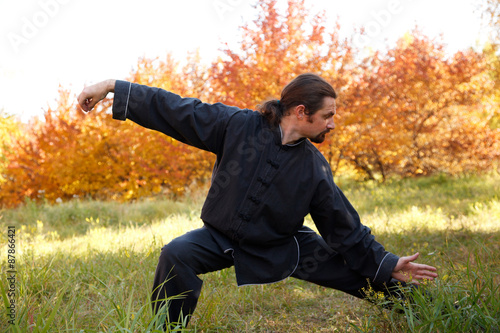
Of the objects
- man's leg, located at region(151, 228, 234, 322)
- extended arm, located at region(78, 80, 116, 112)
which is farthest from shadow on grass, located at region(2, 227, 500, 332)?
extended arm, located at region(78, 80, 116, 112)

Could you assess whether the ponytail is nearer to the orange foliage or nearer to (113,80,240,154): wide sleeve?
(113,80,240,154): wide sleeve

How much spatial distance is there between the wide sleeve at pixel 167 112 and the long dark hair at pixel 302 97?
1.13ft

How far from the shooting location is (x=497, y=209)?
18.1ft

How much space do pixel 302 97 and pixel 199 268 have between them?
119 centimetres

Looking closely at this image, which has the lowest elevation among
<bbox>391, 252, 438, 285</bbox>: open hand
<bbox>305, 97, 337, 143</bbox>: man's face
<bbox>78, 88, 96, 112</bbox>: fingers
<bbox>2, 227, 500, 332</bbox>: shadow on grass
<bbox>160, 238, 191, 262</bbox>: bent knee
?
<bbox>2, 227, 500, 332</bbox>: shadow on grass

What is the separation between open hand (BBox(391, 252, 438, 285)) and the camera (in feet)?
8.11

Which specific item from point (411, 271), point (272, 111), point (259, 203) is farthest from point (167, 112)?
point (411, 271)

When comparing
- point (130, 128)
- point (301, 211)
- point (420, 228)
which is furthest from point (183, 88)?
point (301, 211)

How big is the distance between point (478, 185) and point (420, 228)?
3.87 meters

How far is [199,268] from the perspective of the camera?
2494 millimetres

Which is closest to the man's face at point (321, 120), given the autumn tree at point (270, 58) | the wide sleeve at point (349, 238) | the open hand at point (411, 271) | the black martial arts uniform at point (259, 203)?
the black martial arts uniform at point (259, 203)

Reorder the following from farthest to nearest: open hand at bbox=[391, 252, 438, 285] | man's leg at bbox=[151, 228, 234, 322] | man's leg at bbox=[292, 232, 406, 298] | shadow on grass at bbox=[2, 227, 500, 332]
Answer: man's leg at bbox=[292, 232, 406, 298], open hand at bbox=[391, 252, 438, 285], man's leg at bbox=[151, 228, 234, 322], shadow on grass at bbox=[2, 227, 500, 332]

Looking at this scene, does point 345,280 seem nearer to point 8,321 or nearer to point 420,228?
point 8,321

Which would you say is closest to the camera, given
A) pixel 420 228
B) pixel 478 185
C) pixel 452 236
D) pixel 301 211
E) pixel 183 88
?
pixel 301 211
